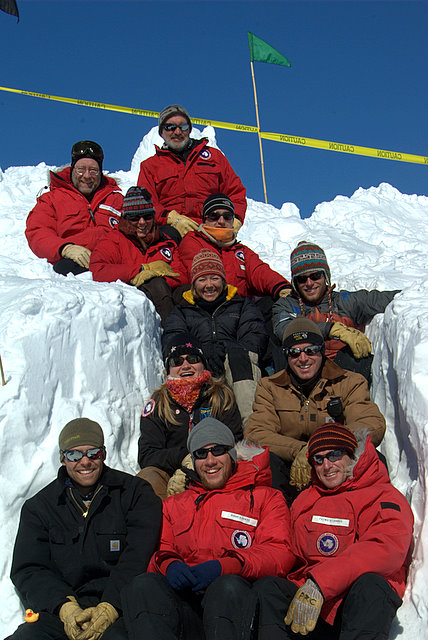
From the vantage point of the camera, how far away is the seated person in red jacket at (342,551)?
2.72 metres

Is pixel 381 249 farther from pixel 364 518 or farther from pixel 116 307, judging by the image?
pixel 364 518

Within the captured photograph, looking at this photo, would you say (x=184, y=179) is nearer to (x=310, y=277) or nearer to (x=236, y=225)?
(x=236, y=225)

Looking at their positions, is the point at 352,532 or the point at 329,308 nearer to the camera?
the point at 352,532

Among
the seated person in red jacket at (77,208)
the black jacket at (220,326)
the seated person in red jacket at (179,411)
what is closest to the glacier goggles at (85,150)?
the seated person in red jacket at (77,208)

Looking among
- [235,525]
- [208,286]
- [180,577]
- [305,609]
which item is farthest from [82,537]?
[208,286]

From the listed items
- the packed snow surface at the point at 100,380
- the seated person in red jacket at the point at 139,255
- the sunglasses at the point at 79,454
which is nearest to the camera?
the sunglasses at the point at 79,454

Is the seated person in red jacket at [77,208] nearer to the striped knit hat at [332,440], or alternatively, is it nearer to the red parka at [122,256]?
the red parka at [122,256]

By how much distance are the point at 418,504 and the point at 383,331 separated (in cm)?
177

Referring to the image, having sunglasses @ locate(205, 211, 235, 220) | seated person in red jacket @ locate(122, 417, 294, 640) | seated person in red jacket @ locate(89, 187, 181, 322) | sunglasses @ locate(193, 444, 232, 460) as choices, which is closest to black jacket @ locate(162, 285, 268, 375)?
seated person in red jacket @ locate(89, 187, 181, 322)

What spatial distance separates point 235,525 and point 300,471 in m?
0.57

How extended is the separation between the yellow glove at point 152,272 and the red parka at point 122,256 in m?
0.06

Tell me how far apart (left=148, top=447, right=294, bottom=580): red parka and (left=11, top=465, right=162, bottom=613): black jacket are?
116mm

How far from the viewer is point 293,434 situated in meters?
4.06

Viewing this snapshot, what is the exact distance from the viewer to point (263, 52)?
13.2 metres
